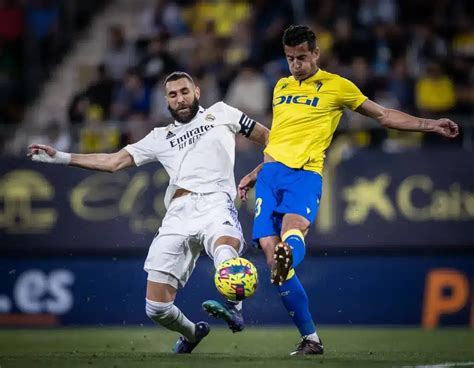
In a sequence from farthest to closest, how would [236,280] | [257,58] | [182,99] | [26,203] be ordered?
1. [257,58]
2. [26,203]
3. [182,99]
4. [236,280]

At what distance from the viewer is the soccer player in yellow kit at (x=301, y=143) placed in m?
10.4

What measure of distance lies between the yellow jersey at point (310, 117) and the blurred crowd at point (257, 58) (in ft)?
17.6

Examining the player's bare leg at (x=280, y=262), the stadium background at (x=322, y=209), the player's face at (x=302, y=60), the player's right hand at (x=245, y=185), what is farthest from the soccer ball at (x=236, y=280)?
the stadium background at (x=322, y=209)

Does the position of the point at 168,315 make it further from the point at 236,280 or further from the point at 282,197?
the point at 282,197

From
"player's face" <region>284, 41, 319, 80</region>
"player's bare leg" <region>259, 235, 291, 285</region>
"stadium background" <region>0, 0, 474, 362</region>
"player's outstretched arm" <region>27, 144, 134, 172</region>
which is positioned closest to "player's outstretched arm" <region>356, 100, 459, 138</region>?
"player's face" <region>284, 41, 319, 80</region>

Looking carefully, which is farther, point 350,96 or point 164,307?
point 164,307

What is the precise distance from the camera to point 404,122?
1052 cm

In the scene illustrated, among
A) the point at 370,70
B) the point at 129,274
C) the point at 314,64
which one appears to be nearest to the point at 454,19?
the point at 370,70

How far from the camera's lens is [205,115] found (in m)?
11.2

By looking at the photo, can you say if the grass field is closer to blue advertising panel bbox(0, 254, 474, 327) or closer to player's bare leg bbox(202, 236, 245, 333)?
player's bare leg bbox(202, 236, 245, 333)

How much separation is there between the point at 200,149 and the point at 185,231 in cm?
73

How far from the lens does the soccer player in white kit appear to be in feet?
35.9

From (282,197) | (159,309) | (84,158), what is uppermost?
(84,158)

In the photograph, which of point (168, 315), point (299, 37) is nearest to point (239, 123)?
point (299, 37)
